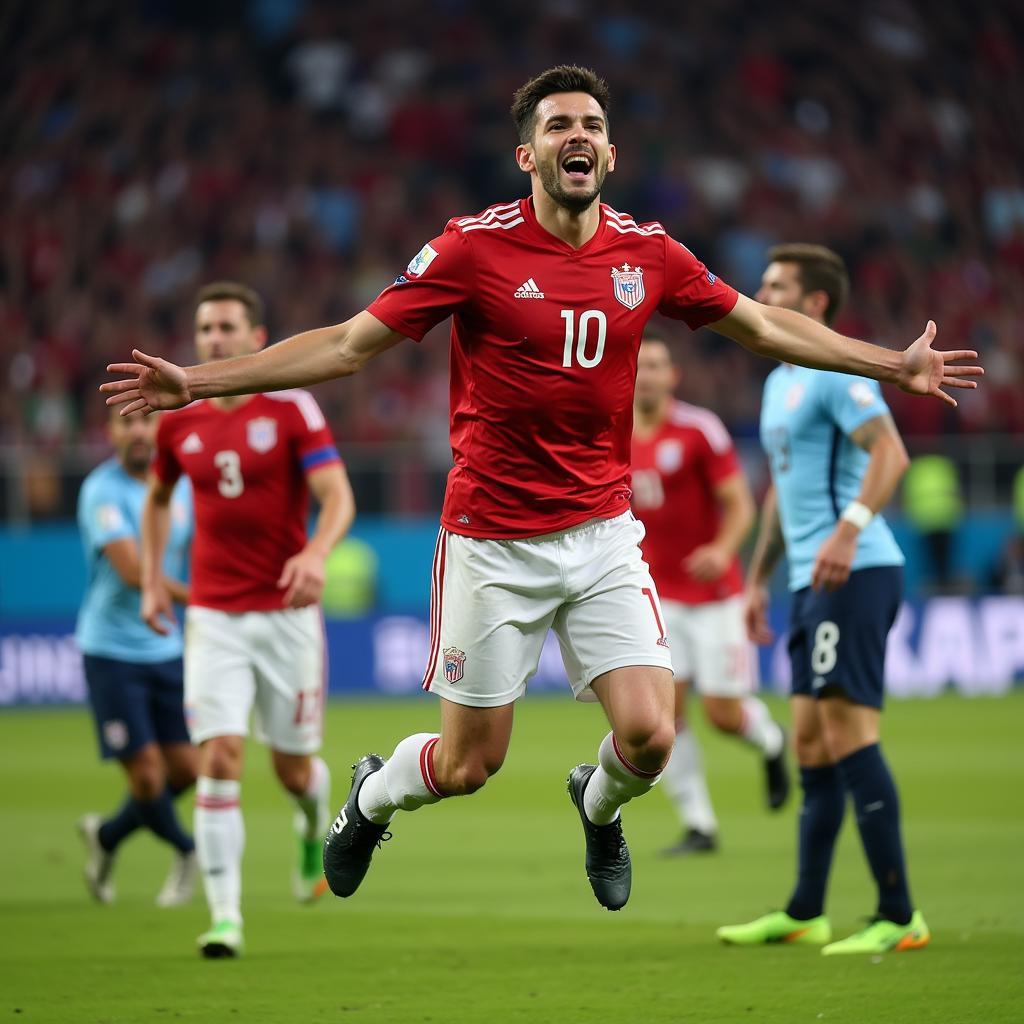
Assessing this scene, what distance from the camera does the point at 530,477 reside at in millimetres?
5754

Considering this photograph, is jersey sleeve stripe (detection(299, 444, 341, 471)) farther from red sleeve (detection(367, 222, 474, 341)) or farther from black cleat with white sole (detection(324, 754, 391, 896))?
red sleeve (detection(367, 222, 474, 341))

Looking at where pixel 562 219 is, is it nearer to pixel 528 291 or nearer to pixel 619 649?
pixel 528 291

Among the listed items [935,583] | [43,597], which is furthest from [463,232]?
[935,583]

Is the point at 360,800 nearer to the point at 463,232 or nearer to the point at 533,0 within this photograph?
the point at 463,232

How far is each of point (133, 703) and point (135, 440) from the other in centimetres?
135

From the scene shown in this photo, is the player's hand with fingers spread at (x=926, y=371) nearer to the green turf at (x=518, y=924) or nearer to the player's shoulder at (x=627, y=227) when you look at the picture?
the player's shoulder at (x=627, y=227)

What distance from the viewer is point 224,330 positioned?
775 cm

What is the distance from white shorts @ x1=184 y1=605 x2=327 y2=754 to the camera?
24.6 ft

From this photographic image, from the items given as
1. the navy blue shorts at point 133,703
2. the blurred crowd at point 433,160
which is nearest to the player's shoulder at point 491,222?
the navy blue shorts at point 133,703

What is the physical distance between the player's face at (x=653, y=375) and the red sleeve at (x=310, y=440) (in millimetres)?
2921

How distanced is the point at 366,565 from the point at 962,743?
24.5 ft

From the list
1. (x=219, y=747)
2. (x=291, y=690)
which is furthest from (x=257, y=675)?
(x=219, y=747)

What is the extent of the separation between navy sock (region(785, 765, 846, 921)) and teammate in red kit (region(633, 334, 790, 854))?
318cm

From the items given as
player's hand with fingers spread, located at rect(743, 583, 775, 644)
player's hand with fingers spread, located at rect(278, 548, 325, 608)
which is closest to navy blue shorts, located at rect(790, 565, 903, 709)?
player's hand with fingers spread, located at rect(743, 583, 775, 644)
